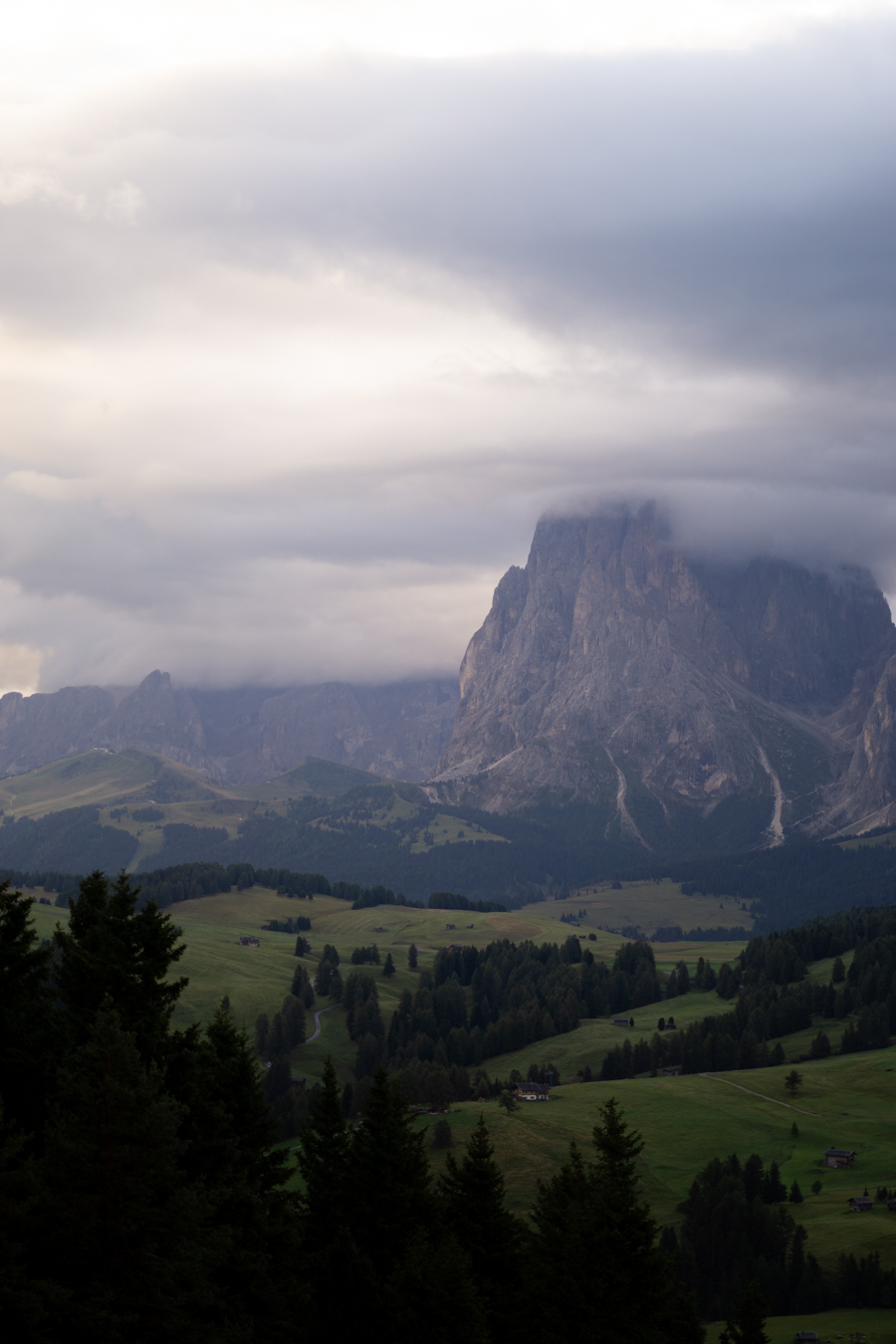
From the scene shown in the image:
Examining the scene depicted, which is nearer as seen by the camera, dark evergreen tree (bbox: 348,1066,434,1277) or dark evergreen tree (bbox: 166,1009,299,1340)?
dark evergreen tree (bbox: 166,1009,299,1340)

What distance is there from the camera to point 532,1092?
637ft

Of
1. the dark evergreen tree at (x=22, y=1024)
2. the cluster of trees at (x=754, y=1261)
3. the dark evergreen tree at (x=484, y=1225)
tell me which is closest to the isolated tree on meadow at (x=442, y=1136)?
the cluster of trees at (x=754, y=1261)

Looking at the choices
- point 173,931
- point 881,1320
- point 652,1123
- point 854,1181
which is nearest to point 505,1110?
point 652,1123

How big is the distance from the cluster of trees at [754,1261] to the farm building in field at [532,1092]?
138 feet

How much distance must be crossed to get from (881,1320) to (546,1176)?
4159 centimetres

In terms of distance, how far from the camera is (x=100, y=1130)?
36312mm

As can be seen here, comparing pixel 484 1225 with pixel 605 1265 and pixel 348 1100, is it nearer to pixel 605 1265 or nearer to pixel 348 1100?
pixel 605 1265

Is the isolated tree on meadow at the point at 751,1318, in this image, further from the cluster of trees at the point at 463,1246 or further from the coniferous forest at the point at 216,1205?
the cluster of trees at the point at 463,1246

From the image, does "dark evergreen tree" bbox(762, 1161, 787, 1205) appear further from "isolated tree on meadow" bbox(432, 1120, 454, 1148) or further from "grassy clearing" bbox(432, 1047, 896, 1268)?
"isolated tree on meadow" bbox(432, 1120, 454, 1148)

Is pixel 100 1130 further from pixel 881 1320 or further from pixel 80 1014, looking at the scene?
pixel 881 1320

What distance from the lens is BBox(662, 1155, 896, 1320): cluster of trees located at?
12756 cm

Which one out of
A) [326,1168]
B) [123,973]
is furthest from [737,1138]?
[123,973]

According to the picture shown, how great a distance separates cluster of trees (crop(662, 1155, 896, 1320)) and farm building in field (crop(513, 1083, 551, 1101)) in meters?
42.1

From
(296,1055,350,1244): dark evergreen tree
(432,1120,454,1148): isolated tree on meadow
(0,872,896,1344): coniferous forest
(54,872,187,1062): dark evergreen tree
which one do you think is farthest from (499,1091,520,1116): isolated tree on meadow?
(54,872,187,1062): dark evergreen tree
